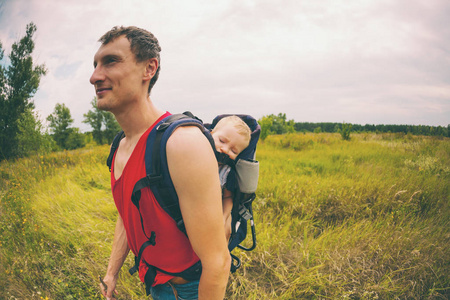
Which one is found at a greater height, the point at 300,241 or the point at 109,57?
the point at 109,57

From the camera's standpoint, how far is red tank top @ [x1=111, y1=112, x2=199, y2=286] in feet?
3.06

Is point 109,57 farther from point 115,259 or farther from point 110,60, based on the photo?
point 115,259

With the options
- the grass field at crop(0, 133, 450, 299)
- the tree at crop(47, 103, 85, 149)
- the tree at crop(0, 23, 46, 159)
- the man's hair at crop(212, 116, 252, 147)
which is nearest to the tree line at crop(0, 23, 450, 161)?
the tree at crop(0, 23, 46, 159)

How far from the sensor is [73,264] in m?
3.05

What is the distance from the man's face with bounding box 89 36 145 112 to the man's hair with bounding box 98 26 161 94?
25 mm

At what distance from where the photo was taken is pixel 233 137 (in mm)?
1486

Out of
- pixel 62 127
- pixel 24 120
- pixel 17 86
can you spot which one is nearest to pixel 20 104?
pixel 17 86

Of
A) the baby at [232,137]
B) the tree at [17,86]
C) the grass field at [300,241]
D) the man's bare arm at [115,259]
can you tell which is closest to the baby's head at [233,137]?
the baby at [232,137]

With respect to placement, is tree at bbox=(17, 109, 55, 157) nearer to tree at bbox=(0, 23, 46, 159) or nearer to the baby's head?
tree at bbox=(0, 23, 46, 159)

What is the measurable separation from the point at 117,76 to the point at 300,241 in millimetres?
3141

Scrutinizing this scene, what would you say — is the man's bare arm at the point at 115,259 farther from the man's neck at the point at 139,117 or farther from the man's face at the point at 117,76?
the man's face at the point at 117,76

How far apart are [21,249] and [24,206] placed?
156cm

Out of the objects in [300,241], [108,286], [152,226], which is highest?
[152,226]

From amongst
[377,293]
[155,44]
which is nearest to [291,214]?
[377,293]
